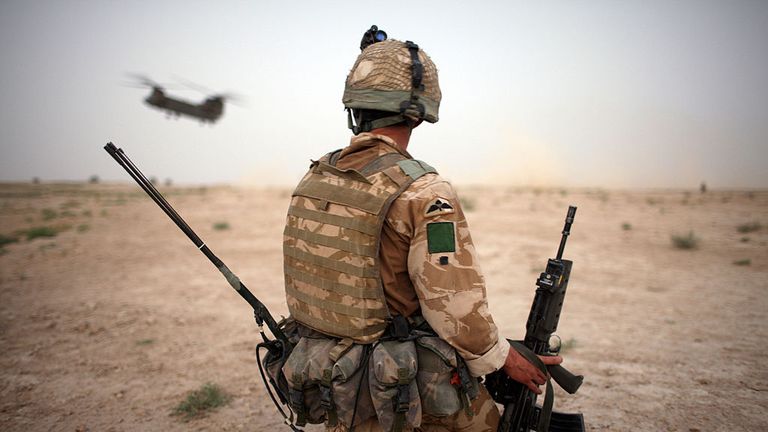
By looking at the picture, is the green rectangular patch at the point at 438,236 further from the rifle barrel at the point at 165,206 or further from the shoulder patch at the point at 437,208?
the rifle barrel at the point at 165,206

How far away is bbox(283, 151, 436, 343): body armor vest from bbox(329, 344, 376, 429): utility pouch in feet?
0.28

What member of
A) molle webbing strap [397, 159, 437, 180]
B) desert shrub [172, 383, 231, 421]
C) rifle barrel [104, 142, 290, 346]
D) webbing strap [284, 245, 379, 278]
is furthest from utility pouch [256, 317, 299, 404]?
desert shrub [172, 383, 231, 421]

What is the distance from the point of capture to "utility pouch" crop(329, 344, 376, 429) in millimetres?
1828

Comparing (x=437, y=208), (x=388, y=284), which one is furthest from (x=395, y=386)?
(x=437, y=208)

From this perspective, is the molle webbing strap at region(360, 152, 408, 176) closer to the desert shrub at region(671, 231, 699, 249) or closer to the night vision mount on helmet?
the night vision mount on helmet

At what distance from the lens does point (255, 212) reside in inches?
822

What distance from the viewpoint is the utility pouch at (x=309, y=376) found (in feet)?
6.16

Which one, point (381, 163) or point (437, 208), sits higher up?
point (381, 163)

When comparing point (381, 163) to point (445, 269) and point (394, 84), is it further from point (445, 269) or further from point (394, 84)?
point (445, 269)

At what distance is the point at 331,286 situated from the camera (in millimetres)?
1888

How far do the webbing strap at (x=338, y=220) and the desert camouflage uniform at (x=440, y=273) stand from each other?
8cm

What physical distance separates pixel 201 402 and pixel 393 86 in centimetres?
348

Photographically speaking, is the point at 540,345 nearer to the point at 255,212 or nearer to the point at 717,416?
the point at 717,416

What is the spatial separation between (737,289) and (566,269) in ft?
24.6
